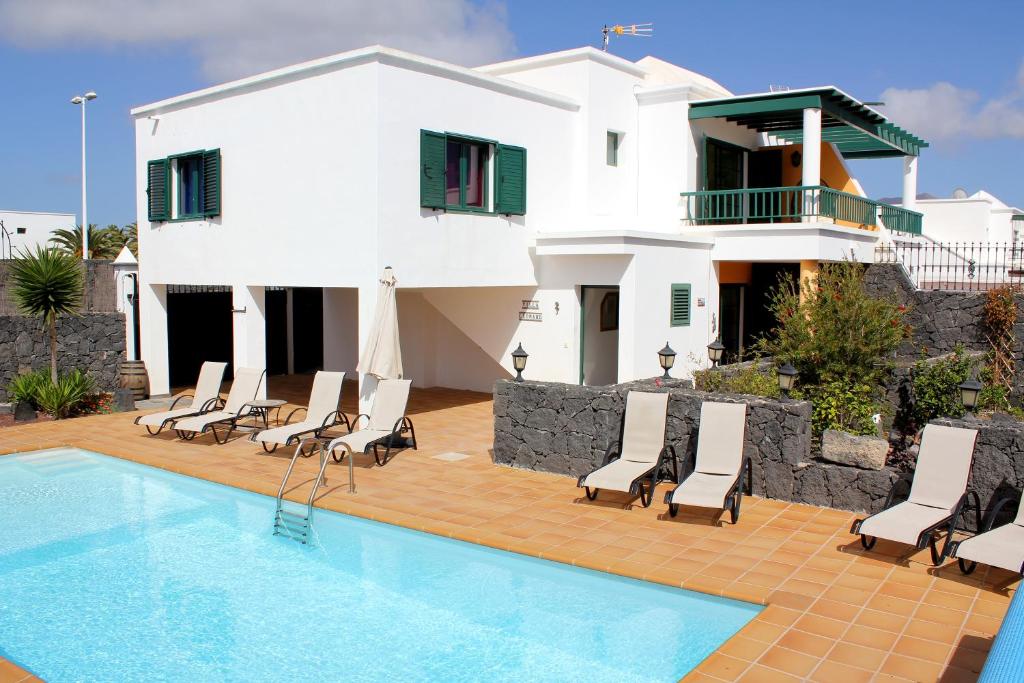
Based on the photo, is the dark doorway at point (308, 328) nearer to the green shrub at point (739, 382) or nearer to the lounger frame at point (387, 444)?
the lounger frame at point (387, 444)

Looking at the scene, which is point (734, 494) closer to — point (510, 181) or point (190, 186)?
point (510, 181)

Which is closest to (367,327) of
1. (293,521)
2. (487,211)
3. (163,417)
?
(487,211)

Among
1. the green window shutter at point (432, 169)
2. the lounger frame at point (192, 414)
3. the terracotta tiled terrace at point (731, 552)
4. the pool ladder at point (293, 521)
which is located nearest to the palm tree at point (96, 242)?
the lounger frame at point (192, 414)

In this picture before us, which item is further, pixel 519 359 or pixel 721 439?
pixel 519 359

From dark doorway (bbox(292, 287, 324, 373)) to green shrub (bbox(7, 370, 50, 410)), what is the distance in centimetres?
647

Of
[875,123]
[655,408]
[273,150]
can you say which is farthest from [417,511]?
[875,123]

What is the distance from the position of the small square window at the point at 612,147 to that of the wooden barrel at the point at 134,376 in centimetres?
1004

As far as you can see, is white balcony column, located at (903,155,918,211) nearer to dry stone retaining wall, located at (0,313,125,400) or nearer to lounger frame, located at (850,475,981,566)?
lounger frame, located at (850,475,981,566)

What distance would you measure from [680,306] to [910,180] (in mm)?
8836

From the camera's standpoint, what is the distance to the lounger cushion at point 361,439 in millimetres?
10594

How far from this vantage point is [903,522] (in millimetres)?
7441

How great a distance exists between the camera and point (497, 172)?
48.9 ft

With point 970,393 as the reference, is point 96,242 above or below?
above

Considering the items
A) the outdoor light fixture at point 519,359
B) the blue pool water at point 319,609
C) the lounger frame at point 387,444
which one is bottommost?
the blue pool water at point 319,609
